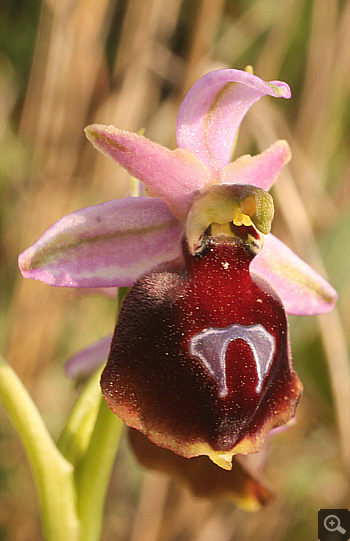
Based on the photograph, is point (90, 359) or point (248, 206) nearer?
point (248, 206)

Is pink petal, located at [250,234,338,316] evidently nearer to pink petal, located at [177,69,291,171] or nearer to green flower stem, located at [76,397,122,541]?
pink petal, located at [177,69,291,171]

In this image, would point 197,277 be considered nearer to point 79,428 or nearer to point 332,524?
point 79,428

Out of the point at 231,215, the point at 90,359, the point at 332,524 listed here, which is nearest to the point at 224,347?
the point at 231,215

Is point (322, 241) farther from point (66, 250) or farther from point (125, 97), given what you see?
point (66, 250)

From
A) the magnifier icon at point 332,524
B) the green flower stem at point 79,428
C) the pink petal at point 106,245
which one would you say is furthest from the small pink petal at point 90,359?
the magnifier icon at point 332,524

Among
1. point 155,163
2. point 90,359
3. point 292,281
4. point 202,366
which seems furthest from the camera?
point 90,359

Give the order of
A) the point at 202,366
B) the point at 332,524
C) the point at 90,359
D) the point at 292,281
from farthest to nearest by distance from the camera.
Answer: the point at 332,524 → the point at 90,359 → the point at 292,281 → the point at 202,366

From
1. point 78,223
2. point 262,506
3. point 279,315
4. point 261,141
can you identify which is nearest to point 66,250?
point 78,223

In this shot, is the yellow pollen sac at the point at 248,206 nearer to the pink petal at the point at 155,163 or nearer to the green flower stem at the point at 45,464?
the pink petal at the point at 155,163
